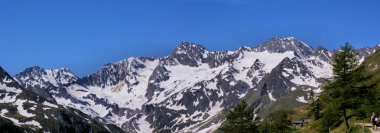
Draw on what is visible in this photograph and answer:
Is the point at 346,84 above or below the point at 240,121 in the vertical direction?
below

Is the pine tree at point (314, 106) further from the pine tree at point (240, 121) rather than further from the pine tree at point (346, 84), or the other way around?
the pine tree at point (346, 84)

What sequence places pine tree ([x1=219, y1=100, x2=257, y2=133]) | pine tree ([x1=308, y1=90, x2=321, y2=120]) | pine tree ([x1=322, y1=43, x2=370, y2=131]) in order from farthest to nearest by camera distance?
pine tree ([x1=308, y1=90, x2=321, y2=120]) → pine tree ([x1=219, y1=100, x2=257, y2=133]) → pine tree ([x1=322, y1=43, x2=370, y2=131])

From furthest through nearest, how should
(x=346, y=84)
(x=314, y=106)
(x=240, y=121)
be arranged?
(x=314, y=106) < (x=240, y=121) < (x=346, y=84)

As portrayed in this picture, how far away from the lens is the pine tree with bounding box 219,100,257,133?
8931cm

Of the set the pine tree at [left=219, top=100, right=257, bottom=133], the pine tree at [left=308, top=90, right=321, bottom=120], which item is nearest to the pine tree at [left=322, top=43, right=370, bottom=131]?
the pine tree at [left=219, top=100, right=257, bottom=133]

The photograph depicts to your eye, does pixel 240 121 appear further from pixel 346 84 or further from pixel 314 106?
pixel 346 84

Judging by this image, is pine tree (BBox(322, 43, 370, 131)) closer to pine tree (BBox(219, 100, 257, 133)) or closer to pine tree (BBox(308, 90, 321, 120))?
pine tree (BBox(219, 100, 257, 133))

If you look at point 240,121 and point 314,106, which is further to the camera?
point 314,106

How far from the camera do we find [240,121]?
90125mm

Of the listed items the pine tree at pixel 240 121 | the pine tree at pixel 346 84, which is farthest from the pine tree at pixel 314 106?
the pine tree at pixel 346 84

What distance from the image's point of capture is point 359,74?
6103cm

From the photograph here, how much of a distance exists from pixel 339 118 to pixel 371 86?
8.78 metres

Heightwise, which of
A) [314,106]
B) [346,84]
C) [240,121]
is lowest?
[346,84]

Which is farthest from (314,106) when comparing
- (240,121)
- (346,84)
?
(346,84)
